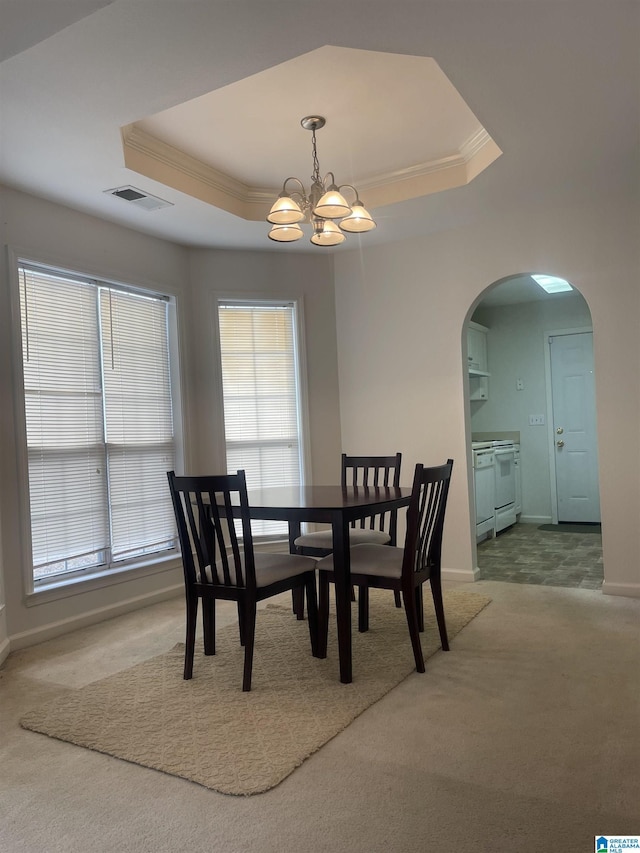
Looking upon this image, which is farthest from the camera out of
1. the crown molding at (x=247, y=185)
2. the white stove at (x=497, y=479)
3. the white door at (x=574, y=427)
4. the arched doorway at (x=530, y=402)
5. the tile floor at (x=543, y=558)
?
the white door at (x=574, y=427)

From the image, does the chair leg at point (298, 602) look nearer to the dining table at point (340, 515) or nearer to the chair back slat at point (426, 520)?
the dining table at point (340, 515)

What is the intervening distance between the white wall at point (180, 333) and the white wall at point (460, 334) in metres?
0.20

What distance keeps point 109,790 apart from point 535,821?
1.25m

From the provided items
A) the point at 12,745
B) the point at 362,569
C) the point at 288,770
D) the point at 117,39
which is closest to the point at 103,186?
the point at 117,39

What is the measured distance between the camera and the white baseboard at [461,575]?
436 centimetres

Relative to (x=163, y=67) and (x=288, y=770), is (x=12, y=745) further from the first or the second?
(x=163, y=67)

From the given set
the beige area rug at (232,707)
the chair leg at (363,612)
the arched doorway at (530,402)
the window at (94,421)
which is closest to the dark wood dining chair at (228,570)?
the beige area rug at (232,707)

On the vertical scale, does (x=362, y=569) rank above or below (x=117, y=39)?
below

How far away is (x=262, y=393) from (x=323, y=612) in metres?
2.25

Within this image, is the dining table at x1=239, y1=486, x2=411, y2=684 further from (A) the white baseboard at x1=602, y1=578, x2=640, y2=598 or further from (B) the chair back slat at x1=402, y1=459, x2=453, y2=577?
(A) the white baseboard at x1=602, y1=578, x2=640, y2=598

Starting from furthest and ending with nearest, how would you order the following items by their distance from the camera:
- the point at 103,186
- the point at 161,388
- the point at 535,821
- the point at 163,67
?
the point at 161,388 → the point at 103,186 → the point at 163,67 → the point at 535,821

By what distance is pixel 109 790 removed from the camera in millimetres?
1925

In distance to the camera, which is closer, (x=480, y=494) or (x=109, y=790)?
(x=109, y=790)

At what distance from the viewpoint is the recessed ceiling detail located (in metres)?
2.80
